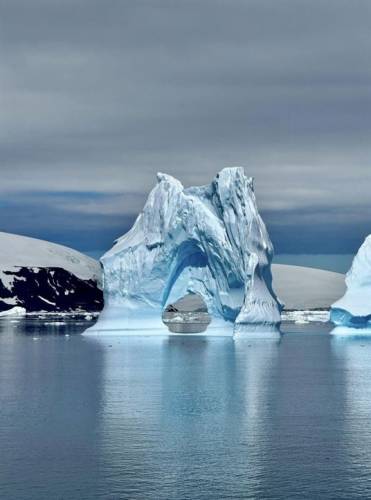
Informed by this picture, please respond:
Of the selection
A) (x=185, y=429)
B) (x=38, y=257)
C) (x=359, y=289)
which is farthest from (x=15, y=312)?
(x=185, y=429)

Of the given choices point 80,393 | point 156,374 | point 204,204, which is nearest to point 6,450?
point 80,393

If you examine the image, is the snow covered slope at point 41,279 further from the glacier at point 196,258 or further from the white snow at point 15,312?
the glacier at point 196,258

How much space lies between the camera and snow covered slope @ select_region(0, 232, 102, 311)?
137 m

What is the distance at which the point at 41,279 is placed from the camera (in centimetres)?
13775

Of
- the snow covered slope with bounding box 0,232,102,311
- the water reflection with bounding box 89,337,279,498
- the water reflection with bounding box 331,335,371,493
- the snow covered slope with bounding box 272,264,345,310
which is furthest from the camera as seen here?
the snow covered slope with bounding box 0,232,102,311

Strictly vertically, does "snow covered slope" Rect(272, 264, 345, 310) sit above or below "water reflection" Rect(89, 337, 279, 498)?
above

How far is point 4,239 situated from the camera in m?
146

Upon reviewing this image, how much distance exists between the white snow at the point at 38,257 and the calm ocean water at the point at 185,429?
9909cm

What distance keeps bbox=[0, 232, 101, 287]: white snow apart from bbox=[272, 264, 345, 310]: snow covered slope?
3716cm

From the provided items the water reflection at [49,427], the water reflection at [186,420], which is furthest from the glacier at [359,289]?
the water reflection at [49,427]

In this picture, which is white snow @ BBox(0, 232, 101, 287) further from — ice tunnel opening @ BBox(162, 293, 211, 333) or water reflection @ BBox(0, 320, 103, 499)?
water reflection @ BBox(0, 320, 103, 499)

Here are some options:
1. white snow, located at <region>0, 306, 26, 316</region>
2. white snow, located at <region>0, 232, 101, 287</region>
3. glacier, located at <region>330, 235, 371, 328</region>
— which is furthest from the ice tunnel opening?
glacier, located at <region>330, 235, 371, 328</region>

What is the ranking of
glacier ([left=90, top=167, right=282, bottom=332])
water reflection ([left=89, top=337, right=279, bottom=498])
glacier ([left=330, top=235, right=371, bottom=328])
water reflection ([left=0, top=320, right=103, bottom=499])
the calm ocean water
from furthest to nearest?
glacier ([left=330, top=235, right=371, bottom=328]) → glacier ([left=90, top=167, right=282, bottom=332]) → water reflection ([left=89, top=337, right=279, bottom=498]) → water reflection ([left=0, top=320, right=103, bottom=499]) → the calm ocean water

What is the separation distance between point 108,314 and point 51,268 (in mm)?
88493
